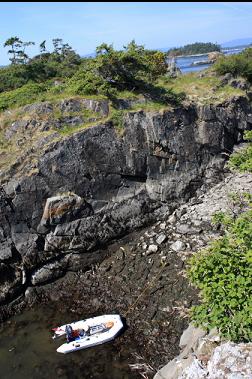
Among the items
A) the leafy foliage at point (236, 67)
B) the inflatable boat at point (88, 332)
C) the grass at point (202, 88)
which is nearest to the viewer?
the inflatable boat at point (88, 332)

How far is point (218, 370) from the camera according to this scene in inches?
424

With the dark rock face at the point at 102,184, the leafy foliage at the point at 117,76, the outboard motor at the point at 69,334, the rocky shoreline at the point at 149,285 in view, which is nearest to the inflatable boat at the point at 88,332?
the outboard motor at the point at 69,334

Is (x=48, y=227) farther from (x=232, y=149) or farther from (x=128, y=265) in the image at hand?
(x=232, y=149)

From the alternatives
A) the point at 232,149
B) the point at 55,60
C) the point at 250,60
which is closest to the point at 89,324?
the point at 232,149

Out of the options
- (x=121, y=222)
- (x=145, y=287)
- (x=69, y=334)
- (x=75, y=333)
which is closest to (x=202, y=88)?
(x=121, y=222)

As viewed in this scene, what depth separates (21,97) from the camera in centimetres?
3142

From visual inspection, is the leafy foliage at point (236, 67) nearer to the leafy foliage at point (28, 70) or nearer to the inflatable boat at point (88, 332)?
the leafy foliage at point (28, 70)

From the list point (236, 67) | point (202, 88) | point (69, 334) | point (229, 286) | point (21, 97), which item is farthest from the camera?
point (236, 67)

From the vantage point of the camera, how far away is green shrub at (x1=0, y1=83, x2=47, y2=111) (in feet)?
102

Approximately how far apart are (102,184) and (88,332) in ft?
37.7

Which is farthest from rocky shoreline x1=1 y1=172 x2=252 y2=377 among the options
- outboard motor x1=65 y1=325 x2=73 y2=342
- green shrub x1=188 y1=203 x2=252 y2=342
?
green shrub x1=188 y1=203 x2=252 y2=342

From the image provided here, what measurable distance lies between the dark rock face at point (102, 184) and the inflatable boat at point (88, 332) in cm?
534

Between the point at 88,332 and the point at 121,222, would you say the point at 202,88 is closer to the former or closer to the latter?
the point at 121,222

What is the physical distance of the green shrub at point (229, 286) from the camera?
11.0 m
